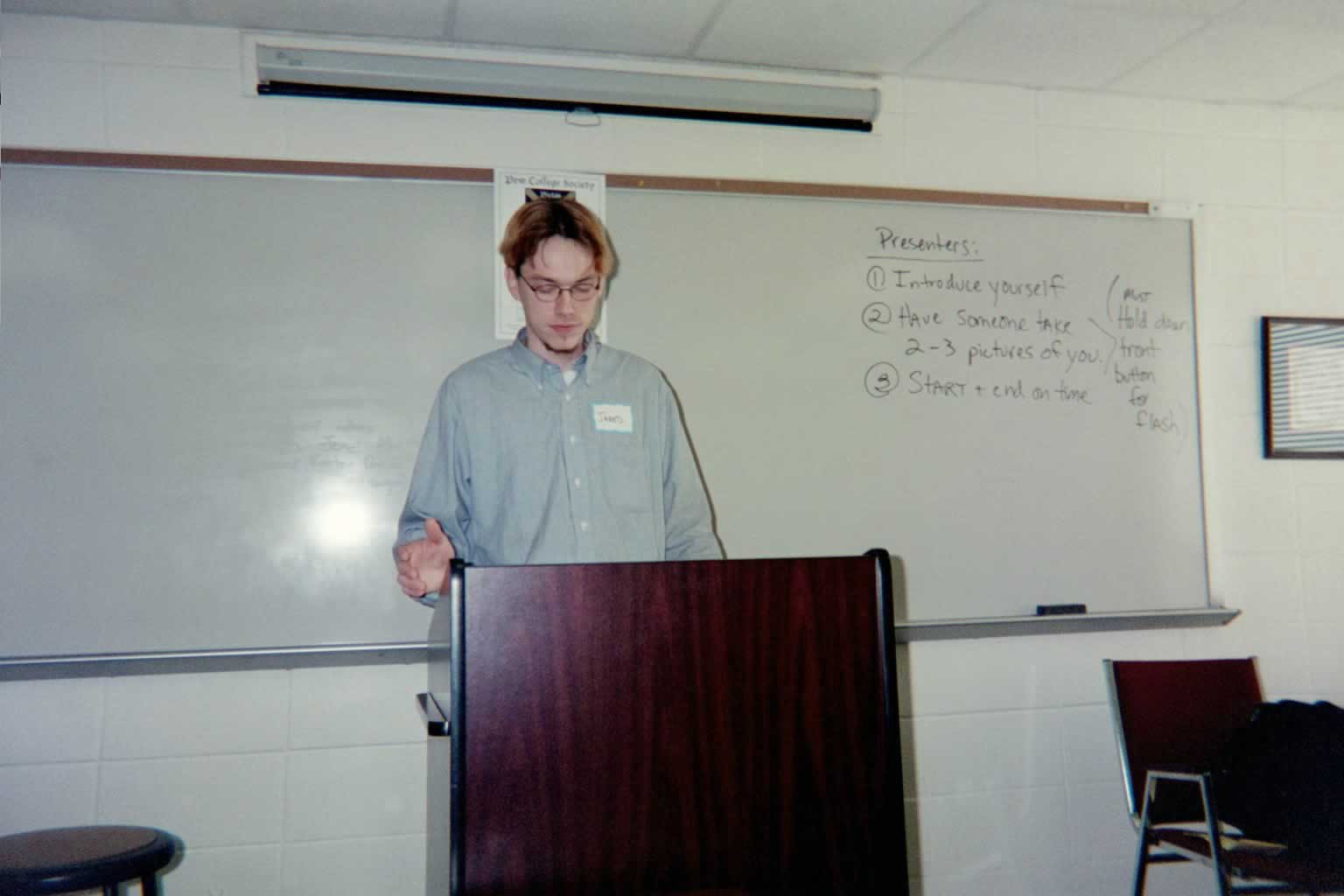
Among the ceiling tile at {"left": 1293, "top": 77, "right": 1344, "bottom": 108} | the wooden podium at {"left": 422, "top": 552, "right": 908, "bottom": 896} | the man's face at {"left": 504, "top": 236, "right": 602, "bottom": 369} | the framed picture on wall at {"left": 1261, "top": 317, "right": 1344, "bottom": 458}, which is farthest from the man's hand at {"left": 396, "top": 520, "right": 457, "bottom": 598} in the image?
the ceiling tile at {"left": 1293, "top": 77, "right": 1344, "bottom": 108}

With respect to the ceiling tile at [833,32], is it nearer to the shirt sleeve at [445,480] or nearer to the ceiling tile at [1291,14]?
the ceiling tile at [1291,14]

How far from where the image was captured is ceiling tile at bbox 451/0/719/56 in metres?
2.45

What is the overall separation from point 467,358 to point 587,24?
88 cm

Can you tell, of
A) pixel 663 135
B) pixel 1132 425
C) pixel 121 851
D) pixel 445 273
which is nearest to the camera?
pixel 121 851

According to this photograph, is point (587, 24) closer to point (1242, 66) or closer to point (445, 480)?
point (445, 480)

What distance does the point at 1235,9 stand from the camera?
255 cm

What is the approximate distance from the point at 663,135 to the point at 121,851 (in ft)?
6.73

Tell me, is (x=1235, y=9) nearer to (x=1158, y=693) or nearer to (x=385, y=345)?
(x=1158, y=693)

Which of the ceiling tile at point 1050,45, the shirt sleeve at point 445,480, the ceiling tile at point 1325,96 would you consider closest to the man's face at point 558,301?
the shirt sleeve at point 445,480

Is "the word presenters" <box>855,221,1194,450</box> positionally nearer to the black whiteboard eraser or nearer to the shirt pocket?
the black whiteboard eraser

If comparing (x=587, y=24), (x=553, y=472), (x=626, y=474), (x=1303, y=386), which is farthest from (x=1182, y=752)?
(x=587, y=24)

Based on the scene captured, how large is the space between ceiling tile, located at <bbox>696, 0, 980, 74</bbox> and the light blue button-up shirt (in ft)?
3.40

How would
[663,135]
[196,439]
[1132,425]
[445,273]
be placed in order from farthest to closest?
[1132,425] → [663,135] → [445,273] → [196,439]

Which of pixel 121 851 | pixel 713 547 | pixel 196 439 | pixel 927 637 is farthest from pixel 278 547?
pixel 927 637
